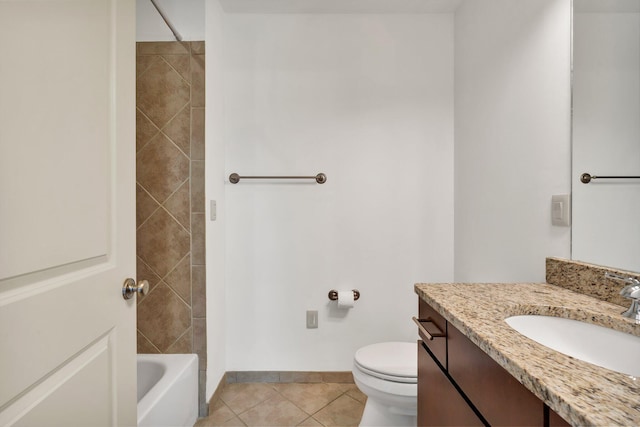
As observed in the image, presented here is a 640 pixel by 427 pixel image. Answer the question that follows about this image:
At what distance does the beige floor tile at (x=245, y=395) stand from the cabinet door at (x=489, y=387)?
4.50ft

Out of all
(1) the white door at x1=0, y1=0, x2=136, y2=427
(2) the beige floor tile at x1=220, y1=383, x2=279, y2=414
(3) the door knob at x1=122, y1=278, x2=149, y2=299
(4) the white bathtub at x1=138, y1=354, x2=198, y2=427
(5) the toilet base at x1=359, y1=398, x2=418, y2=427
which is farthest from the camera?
(2) the beige floor tile at x1=220, y1=383, x2=279, y2=414

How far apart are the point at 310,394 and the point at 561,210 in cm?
164

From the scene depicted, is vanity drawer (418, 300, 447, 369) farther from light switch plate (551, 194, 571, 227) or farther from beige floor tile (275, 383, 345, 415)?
beige floor tile (275, 383, 345, 415)

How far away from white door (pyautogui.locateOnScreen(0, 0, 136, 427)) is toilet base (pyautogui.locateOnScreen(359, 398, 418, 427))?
3.45ft

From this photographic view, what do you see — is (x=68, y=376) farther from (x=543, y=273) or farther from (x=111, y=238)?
(x=543, y=273)

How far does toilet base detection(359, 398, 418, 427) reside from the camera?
1.50m

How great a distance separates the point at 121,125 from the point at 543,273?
5.16 ft

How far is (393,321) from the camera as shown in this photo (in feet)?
6.83

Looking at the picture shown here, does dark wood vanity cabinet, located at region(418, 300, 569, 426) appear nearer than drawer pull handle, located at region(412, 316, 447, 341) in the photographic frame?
Yes

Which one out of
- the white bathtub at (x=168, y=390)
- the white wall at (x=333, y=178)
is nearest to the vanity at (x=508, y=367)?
the white wall at (x=333, y=178)

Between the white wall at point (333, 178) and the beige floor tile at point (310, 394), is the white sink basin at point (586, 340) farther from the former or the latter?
the beige floor tile at point (310, 394)

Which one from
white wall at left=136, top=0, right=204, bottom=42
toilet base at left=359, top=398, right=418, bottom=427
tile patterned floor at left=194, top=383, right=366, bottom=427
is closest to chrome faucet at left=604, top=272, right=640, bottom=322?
toilet base at left=359, top=398, right=418, bottom=427

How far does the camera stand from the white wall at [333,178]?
6.70 feet

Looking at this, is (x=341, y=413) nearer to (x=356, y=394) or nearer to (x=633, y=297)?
(x=356, y=394)
